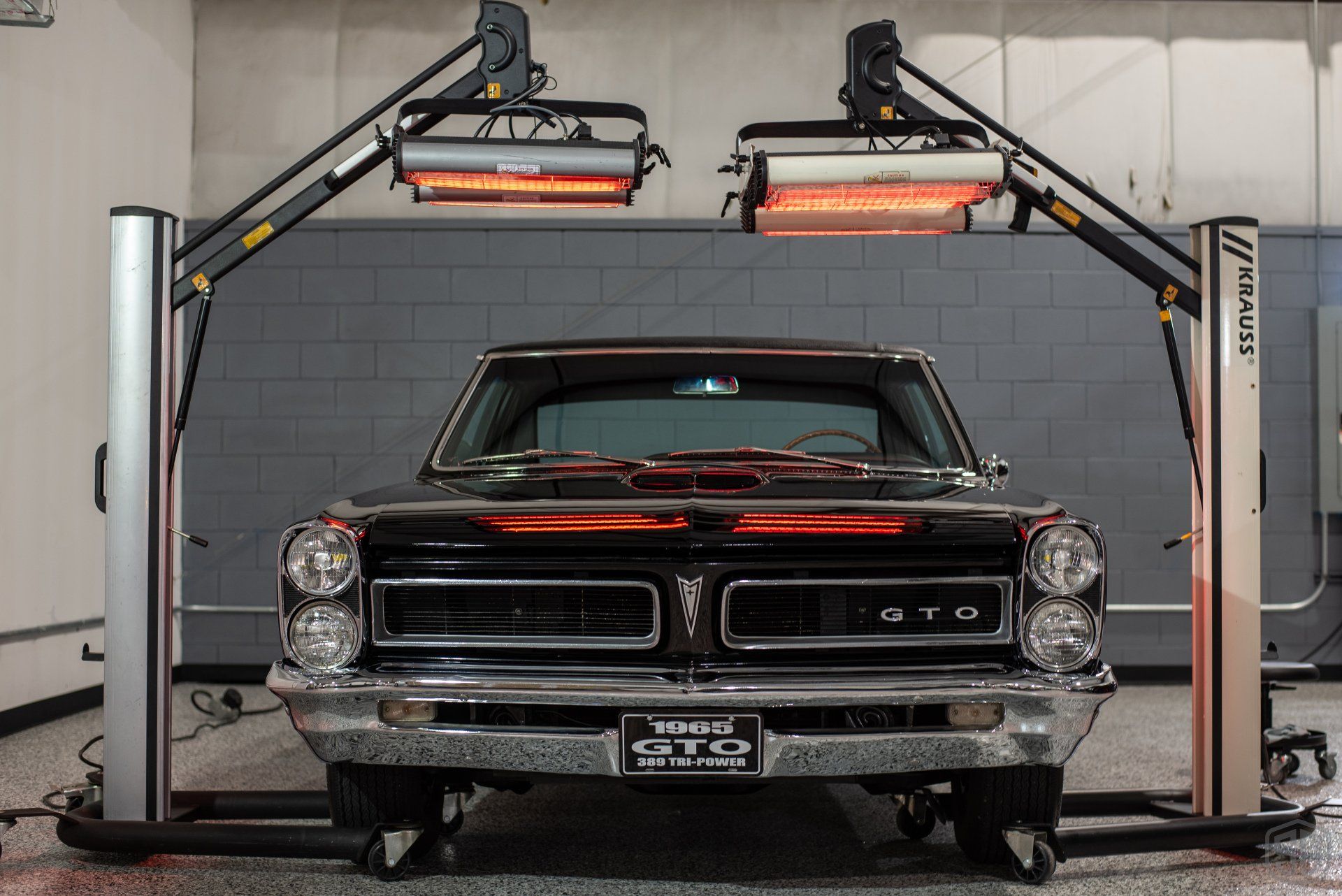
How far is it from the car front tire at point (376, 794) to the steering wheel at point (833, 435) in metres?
1.52

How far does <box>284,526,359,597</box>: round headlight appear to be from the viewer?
2688 mm

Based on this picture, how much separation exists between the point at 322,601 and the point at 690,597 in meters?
0.89

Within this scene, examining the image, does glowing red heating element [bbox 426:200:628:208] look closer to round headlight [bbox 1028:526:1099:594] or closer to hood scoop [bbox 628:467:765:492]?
hood scoop [bbox 628:467:765:492]

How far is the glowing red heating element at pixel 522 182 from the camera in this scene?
3.25 meters

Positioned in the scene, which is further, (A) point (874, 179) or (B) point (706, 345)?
(B) point (706, 345)

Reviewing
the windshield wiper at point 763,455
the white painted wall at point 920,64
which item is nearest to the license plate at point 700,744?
the windshield wiper at point 763,455

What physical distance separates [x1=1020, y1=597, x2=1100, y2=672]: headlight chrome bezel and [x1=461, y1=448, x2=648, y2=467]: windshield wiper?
3.76 ft

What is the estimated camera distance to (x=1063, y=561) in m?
2.69

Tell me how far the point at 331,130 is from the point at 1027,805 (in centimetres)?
553

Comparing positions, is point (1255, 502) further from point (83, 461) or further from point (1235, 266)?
point (83, 461)

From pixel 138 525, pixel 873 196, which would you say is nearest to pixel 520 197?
pixel 873 196

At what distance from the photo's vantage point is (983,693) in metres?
2.55

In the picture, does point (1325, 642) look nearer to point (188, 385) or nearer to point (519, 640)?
point (519, 640)

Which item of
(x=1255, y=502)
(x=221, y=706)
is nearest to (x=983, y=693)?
(x=1255, y=502)
